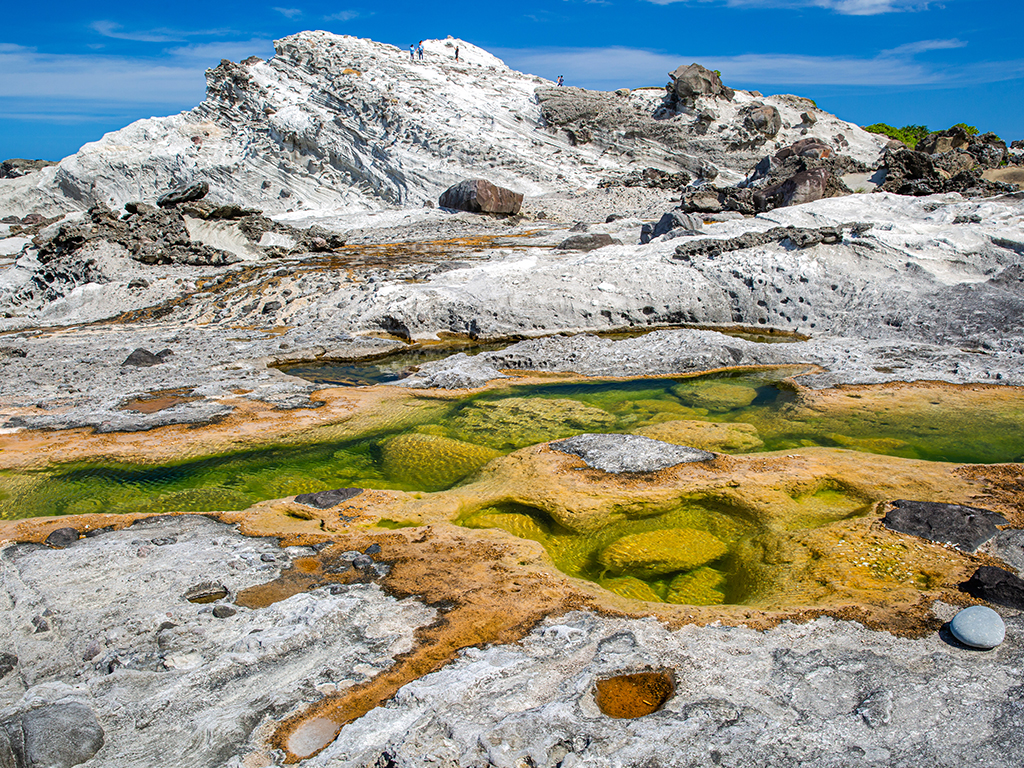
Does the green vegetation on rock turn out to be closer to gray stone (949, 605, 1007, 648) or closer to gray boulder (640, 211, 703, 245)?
gray stone (949, 605, 1007, 648)

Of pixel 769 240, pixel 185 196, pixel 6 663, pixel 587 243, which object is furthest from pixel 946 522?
pixel 185 196

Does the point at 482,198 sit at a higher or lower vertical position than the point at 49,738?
higher

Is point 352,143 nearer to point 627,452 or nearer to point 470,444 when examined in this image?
point 470,444

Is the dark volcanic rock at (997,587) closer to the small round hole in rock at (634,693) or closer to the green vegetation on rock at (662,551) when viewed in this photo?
the green vegetation on rock at (662,551)

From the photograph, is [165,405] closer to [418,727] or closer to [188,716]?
[188,716]

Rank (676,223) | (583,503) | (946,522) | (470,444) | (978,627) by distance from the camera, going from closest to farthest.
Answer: (978,627)
(946,522)
(583,503)
(470,444)
(676,223)

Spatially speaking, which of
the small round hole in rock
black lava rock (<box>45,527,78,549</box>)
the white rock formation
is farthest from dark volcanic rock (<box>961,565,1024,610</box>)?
the white rock formation

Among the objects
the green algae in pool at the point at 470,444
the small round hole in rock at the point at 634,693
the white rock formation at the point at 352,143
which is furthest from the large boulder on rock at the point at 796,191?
the small round hole in rock at the point at 634,693
